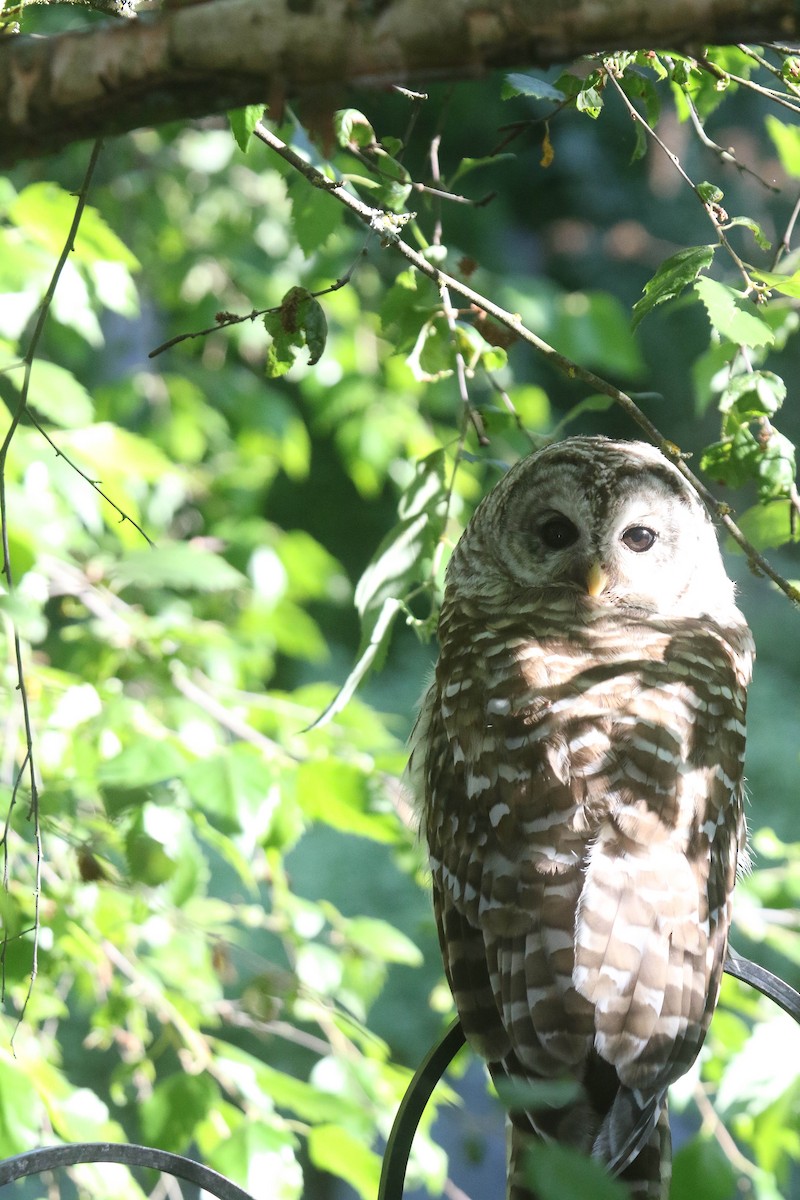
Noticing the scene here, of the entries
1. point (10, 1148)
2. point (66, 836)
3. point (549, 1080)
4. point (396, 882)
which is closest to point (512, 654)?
point (549, 1080)

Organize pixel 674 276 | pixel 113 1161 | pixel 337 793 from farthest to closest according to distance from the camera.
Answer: pixel 337 793 → pixel 674 276 → pixel 113 1161

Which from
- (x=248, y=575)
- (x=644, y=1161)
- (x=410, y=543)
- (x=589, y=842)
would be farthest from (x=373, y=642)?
(x=248, y=575)

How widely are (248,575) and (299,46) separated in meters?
2.43

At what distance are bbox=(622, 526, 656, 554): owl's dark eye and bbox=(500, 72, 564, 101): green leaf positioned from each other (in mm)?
697

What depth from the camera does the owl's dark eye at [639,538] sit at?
1738 millimetres

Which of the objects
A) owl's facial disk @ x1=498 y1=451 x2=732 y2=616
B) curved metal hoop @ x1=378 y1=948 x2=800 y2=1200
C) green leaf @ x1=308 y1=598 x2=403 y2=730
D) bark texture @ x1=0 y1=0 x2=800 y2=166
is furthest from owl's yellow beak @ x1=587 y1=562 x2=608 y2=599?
bark texture @ x1=0 y1=0 x2=800 y2=166

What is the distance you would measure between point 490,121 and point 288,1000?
158 inches

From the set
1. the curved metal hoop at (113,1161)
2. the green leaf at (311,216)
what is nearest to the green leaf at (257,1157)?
the curved metal hoop at (113,1161)

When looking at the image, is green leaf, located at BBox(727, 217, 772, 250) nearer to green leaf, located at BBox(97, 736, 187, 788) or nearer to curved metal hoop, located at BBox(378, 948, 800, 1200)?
curved metal hoop, located at BBox(378, 948, 800, 1200)

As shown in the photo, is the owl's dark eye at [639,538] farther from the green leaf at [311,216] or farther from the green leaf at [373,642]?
the green leaf at [311,216]

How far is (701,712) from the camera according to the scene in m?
1.42

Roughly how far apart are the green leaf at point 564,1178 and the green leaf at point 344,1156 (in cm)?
146

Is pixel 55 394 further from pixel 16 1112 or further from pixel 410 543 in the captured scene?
pixel 16 1112

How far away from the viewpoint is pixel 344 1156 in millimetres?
1758
